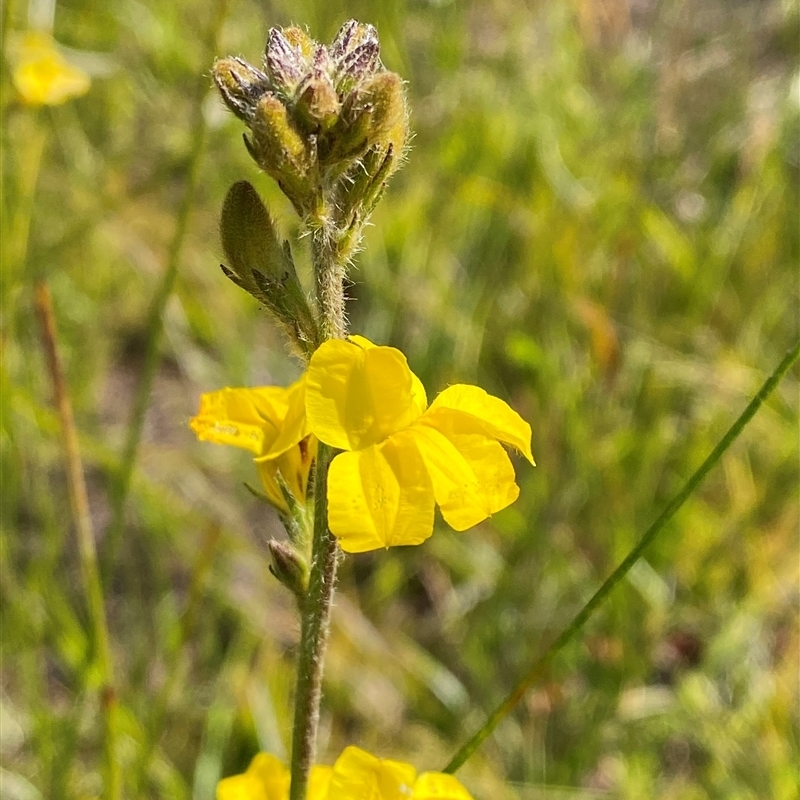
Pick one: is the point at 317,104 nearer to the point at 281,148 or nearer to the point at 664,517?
the point at 281,148

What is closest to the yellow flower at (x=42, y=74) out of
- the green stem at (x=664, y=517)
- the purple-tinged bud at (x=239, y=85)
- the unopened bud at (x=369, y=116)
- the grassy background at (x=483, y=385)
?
the grassy background at (x=483, y=385)

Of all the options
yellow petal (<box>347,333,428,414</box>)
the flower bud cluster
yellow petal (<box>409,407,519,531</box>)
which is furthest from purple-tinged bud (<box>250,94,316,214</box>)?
yellow petal (<box>409,407,519,531</box>)

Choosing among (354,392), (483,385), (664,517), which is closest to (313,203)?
(354,392)

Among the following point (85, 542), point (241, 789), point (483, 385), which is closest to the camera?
point (241, 789)

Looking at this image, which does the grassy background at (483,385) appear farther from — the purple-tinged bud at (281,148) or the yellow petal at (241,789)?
the purple-tinged bud at (281,148)

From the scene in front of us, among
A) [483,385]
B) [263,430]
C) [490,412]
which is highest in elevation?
[490,412]

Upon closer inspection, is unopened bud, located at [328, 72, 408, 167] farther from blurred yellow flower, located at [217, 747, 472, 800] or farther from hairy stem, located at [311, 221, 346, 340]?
blurred yellow flower, located at [217, 747, 472, 800]
